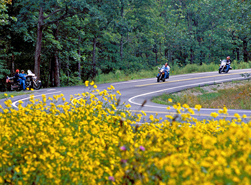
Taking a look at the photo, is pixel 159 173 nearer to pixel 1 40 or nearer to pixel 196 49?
pixel 1 40

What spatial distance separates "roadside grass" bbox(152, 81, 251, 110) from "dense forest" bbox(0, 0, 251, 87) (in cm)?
392

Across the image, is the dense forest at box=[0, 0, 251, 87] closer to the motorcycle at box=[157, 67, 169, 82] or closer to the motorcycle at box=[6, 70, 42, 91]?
the motorcycle at box=[6, 70, 42, 91]

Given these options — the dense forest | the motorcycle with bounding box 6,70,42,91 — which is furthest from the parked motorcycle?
the dense forest

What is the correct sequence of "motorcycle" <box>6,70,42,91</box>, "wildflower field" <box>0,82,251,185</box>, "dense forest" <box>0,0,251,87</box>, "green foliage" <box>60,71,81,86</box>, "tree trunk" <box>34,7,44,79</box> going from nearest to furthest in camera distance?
1. "wildflower field" <box>0,82,251,185</box>
2. "motorcycle" <box>6,70,42,91</box>
3. "dense forest" <box>0,0,251,87</box>
4. "tree trunk" <box>34,7,44,79</box>
5. "green foliage" <box>60,71,81,86</box>

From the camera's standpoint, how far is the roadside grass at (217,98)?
57.1 feet

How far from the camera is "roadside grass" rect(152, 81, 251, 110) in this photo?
685 inches

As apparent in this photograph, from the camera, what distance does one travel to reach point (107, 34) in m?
33.2

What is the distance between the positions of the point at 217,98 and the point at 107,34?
1676cm

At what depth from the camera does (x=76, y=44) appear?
33.3 metres

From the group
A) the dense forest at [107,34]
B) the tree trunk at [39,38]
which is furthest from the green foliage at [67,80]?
the tree trunk at [39,38]

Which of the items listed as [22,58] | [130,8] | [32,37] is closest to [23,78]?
[32,37]

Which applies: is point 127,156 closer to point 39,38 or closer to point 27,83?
point 27,83

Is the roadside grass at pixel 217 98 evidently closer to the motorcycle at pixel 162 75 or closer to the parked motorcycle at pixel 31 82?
the motorcycle at pixel 162 75

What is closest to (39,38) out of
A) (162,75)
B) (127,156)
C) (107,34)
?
(107,34)
